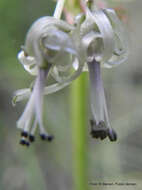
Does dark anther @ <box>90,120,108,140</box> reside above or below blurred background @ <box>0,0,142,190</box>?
below

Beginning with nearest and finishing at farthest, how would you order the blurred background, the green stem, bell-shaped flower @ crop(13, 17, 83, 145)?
bell-shaped flower @ crop(13, 17, 83, 145) → the green stem → the blurred background

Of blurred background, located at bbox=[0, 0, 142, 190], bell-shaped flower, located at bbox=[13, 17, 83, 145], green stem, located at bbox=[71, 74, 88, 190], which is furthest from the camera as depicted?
blurred background, located at bbox=[0, 0, 142, 190]

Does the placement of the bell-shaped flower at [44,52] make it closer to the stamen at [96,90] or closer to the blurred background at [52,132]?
the stamen at [96,90]

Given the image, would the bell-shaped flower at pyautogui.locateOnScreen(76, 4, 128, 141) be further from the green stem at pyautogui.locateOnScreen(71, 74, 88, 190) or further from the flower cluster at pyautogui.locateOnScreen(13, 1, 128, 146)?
the green stem at pyautogui.locateOnScreen(71, 74, 88, 190)

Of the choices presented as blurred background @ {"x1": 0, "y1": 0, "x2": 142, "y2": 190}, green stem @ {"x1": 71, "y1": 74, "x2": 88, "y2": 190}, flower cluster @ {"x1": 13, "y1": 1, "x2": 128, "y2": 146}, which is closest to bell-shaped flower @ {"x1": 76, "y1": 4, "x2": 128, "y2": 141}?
flower cluster @ {"x1": 13, "y1": 1, "x2": 128, "y2": 146}

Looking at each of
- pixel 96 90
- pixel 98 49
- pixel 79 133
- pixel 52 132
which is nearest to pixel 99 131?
pixel 96 90

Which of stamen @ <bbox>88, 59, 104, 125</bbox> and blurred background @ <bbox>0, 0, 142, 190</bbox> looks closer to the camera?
stamen @ <bbox>88, 59, 104, 125</bbox>

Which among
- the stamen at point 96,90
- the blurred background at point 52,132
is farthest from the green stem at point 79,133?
the stamen at point 96,90
